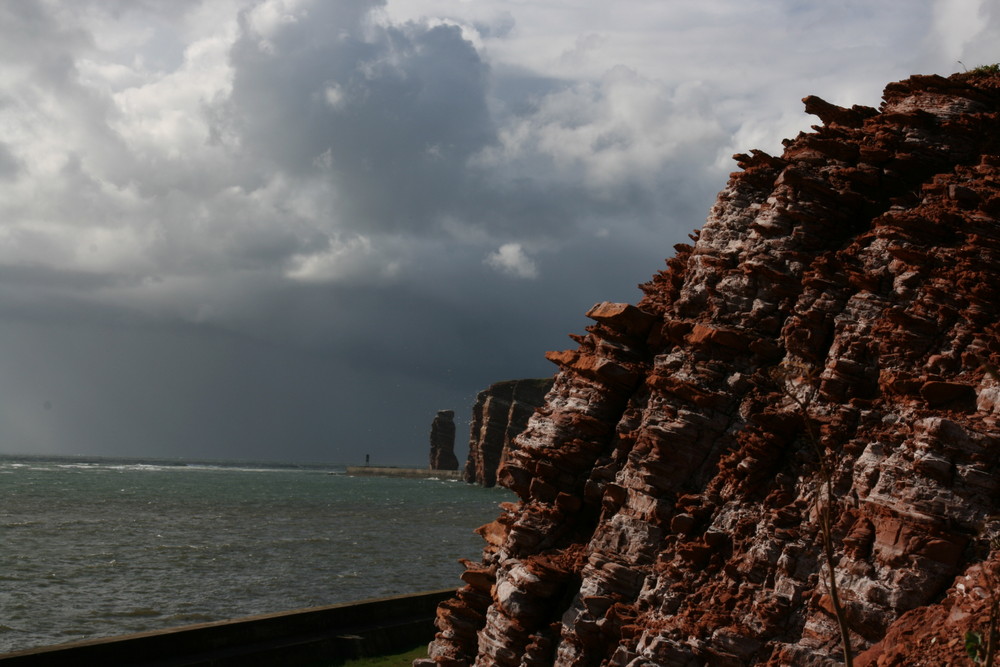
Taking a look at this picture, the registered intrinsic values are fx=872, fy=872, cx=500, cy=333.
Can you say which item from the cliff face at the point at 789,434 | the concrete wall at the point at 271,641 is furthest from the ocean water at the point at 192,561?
the cliff face at the point at 789,434

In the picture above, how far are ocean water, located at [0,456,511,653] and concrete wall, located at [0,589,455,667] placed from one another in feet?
26.6

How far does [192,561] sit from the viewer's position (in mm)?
53938

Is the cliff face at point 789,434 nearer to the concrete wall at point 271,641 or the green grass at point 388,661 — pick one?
the green grass at point 388,661

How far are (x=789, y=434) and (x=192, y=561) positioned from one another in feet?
156

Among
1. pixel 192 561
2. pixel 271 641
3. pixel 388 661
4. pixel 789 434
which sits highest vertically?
pixel 789 434

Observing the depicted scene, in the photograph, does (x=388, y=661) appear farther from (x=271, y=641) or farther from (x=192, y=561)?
(x=192, y=561)

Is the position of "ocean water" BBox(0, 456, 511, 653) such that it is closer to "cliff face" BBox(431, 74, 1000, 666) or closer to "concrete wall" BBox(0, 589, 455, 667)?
"concrete wall" BBox(0, 589, 455, 667)

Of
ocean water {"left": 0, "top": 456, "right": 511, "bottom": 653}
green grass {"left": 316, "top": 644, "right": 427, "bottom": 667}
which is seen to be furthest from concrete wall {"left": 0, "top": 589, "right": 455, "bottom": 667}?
ocean water {"left": 0, "top": 456, "right": 511, "bottom": 653}

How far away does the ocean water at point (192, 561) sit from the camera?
38.3 metres

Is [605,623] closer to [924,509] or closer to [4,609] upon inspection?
[924,509]

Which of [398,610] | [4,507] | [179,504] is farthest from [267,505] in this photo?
[398,610]

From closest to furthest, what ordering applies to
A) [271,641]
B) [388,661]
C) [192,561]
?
[388,661]
[271,641]
[192,561]

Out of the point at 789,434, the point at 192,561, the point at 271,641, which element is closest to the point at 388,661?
the point at 271,641

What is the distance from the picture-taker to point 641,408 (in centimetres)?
1752
